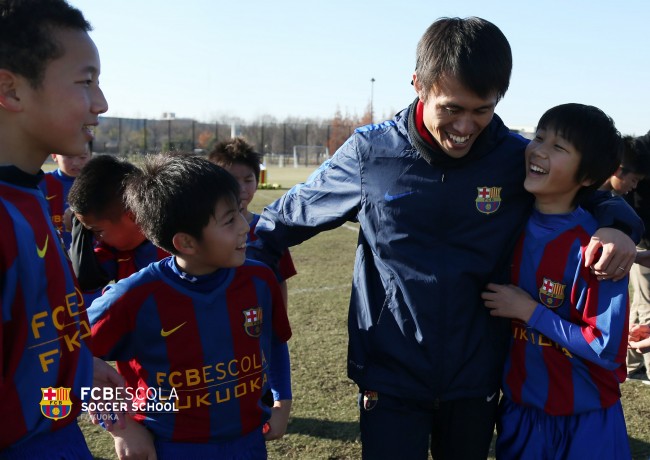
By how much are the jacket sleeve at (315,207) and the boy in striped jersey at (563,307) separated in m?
0.62

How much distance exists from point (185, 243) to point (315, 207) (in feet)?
1.69

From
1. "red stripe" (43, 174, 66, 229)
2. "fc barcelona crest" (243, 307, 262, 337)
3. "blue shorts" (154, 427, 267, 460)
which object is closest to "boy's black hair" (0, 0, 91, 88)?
"fc barcelona crest" (243, 307, 262, 337)

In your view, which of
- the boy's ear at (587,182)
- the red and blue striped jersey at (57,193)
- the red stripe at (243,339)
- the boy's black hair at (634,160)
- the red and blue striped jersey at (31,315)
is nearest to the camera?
the red and blue striped jersey at (31,315)

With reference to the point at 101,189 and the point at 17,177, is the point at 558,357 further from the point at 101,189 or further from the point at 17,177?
the point at 101,189

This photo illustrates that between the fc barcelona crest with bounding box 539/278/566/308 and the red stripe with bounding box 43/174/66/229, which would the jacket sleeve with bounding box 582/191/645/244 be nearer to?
the fc barcelona crest with bounding box 539/278/566/308

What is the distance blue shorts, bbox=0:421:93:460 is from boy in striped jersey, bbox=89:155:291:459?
39cm

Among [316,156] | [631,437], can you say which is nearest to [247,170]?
[631,437]

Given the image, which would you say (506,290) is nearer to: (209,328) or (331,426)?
(209,328)

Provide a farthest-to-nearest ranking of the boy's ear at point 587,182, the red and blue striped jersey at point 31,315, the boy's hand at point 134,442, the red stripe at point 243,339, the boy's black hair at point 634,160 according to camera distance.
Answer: the boy's black hair at point 634,160 → the boy's ear at point 587,182 → the red stripe at point 243,339 → the boy's hand at point 134,442 → the red and blue striped jersey at point 31,315

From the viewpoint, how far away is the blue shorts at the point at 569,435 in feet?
7.30

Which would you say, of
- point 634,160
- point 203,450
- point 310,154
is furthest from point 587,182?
point 310,154

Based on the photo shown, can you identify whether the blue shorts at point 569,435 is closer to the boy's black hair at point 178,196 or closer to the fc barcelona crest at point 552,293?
the fc barcelona crest at point 552,293

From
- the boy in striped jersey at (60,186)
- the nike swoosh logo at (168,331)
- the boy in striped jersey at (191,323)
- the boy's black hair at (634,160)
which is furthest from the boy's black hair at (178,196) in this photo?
the boy's black hair at (634,160)

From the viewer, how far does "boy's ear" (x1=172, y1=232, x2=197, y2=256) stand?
7.07 feet
